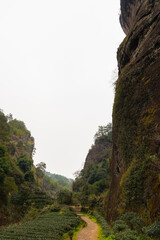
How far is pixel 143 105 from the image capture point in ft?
39.3

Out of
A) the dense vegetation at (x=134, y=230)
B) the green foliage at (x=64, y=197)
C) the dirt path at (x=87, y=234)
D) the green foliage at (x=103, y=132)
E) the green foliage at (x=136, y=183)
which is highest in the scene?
the green foliage at (x=103, y=132)

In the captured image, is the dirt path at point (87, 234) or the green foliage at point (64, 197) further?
the green foliage at point (64, 197)

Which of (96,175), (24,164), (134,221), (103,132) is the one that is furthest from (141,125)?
(103,132)

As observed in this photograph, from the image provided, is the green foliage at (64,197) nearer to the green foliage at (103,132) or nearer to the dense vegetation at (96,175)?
the dense vegetation at (96,175)

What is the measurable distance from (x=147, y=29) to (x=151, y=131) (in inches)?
406

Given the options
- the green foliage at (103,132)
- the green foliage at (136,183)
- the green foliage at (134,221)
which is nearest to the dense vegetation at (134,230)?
the green foliage at (134,221)

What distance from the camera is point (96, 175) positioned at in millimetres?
43219

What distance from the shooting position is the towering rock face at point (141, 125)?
951 centimetres

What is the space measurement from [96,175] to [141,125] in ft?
115

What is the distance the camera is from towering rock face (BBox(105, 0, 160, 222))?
9.51m

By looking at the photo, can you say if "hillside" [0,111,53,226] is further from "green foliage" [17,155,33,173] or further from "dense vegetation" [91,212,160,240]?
"dense vegetation" [91,212,160,240]

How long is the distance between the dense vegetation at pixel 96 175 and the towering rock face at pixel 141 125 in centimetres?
1802

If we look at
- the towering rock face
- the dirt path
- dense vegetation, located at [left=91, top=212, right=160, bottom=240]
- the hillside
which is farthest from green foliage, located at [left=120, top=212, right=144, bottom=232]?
the hillside

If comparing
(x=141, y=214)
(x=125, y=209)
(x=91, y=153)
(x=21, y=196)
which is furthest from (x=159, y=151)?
(x=91, y=153)
